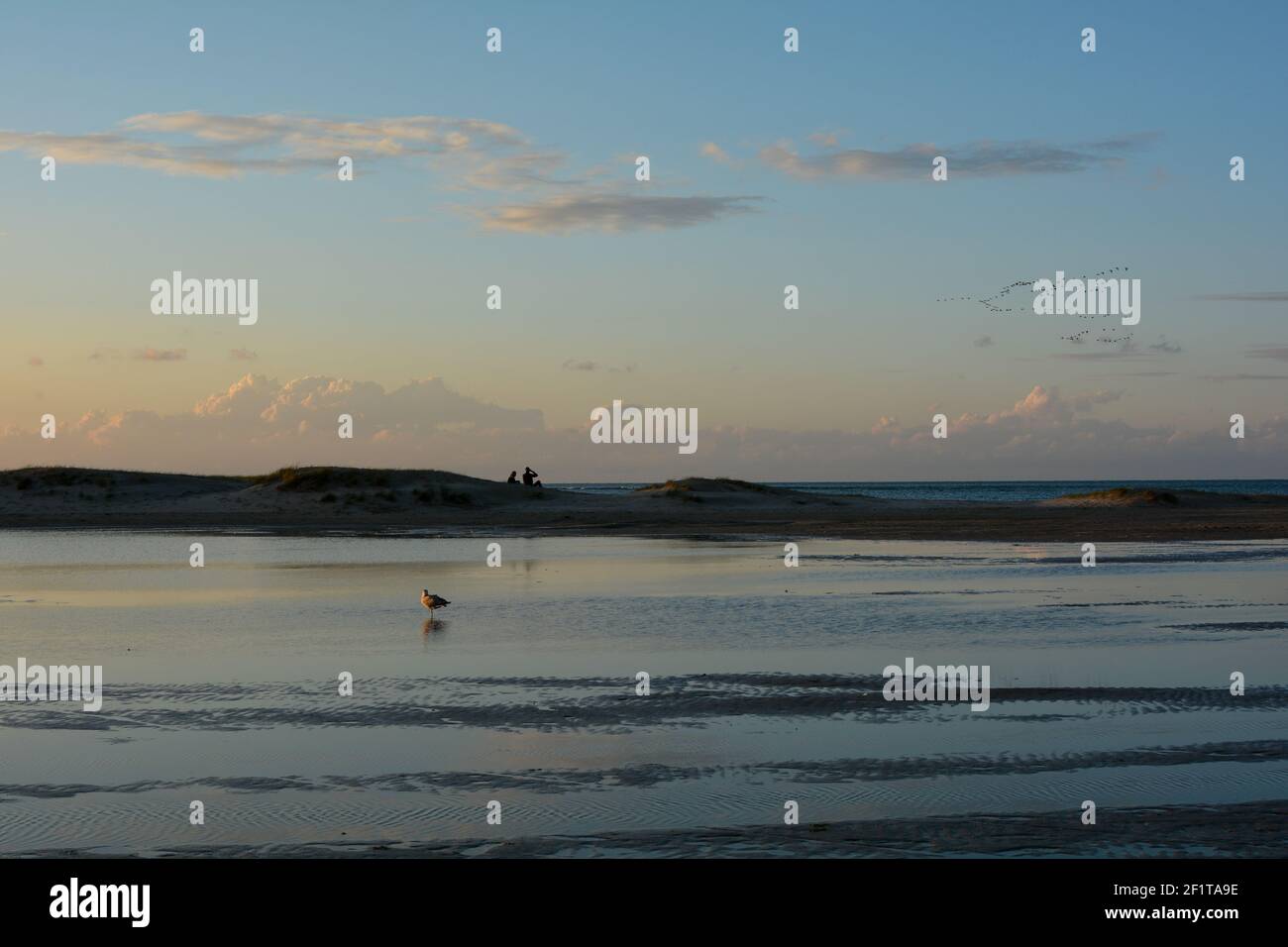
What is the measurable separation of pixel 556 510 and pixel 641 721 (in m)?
57.3

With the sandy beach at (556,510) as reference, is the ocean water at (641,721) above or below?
below

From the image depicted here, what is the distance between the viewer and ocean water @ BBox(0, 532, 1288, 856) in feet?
32.9

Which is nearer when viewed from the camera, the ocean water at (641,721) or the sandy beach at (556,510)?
the ocean water at (641,721)

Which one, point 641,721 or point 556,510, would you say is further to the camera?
point 556,510

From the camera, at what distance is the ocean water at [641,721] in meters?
10.0

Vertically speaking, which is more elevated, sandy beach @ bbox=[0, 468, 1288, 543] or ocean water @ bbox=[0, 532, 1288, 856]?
sandy beach @ bbox=[0, 468, 1288, 543]

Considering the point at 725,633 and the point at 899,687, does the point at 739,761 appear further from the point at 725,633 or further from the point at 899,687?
the point at 725,633

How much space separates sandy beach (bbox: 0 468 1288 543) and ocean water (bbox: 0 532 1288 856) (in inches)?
1009

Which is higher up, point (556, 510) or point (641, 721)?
point (556, 510)

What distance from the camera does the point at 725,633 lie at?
20938 mm

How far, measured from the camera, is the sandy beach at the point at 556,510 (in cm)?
5384

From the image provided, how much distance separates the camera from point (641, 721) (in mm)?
14031

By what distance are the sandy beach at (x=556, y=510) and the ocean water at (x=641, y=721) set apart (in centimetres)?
2564
